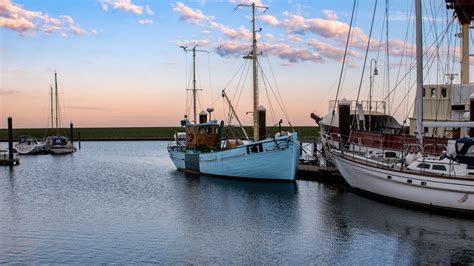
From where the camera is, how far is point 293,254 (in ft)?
62.5

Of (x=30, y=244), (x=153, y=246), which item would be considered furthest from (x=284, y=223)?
(x=30, y=244)

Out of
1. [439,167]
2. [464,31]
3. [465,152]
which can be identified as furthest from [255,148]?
[464,31]

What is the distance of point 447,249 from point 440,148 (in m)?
14.4

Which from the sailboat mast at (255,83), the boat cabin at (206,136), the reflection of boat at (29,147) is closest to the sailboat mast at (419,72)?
the sailboat mast at (255,83)

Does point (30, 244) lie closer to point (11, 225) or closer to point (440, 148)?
point (11, 225)

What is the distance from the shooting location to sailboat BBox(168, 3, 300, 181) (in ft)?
128

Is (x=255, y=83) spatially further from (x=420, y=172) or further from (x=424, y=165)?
(x=420, y=172)

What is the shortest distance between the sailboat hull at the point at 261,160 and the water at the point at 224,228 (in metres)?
1.77

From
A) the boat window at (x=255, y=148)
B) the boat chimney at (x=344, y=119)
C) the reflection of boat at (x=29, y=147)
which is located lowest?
the reflection of boat at (x=29, y=147)

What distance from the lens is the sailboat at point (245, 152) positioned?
128 ft

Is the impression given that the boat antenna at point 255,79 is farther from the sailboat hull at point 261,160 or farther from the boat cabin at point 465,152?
the boat cabin at point 465,152

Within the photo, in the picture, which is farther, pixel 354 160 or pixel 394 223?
pixel 354 160

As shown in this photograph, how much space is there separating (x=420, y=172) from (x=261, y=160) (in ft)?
52.5

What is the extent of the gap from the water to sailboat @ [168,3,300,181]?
1.94 metres
